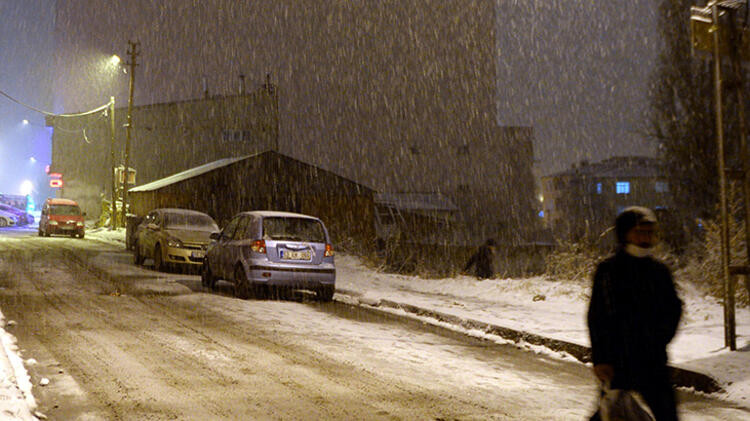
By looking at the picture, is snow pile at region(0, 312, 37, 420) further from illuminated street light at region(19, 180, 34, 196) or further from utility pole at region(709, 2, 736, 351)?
illuminated street light at region(19, 180, 34, 196)

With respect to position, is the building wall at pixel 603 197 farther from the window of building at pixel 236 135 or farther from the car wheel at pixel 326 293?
the car wheel at pixel 326 293

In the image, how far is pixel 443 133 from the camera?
5325 cm

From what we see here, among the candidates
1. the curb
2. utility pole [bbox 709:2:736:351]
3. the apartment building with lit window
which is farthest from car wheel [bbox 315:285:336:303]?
the apartment building with lit window

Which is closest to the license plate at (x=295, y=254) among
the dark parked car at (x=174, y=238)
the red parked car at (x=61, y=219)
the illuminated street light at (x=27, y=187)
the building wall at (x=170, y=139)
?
the dark parked car at (x=174, y=238)

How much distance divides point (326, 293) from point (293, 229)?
4.65 feet

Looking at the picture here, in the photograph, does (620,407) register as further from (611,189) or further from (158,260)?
(611,189)

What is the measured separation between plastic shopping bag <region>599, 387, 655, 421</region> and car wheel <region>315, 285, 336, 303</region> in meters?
9.97

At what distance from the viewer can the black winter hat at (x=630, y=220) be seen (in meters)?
3.74

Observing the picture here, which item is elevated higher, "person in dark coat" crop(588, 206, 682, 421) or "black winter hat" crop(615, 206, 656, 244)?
"black winter hat" crop(615, 206, 656, 244)

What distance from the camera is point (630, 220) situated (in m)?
3.76

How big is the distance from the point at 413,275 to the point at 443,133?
35.3m

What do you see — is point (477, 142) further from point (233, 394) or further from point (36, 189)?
point (36, 189)

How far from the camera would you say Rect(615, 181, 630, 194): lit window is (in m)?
75.9

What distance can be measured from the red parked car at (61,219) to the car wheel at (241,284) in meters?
24.8
